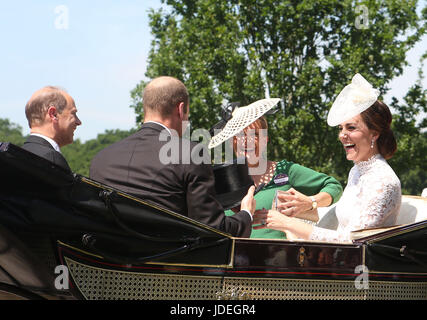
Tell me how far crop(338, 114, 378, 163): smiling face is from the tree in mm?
11216

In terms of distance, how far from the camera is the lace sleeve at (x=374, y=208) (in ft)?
11.8

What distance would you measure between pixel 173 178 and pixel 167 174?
4cm

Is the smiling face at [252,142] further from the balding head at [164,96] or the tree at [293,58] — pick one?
the tree at [293,58]

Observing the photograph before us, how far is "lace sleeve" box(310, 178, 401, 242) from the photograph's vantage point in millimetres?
3594

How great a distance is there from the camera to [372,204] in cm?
361

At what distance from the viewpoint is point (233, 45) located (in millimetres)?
15977

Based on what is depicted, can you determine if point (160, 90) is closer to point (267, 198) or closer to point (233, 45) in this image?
point (267, 198)

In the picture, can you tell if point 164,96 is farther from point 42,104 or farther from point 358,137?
point 358,137

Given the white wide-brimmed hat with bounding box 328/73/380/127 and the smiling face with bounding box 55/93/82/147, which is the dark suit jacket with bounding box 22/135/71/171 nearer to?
the smiling face with bounding box 55/93/82/147

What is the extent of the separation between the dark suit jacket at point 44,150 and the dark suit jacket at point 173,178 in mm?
461

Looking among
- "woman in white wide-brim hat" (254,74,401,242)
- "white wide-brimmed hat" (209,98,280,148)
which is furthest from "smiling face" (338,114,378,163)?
"white wide-brimmed hat" (209,98,280,148)

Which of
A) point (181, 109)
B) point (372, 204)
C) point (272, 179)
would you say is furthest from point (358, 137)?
point (181, 109)

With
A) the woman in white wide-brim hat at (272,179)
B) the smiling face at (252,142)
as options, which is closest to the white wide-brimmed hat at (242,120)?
the woman in white wide-brim hat at (272,179)
